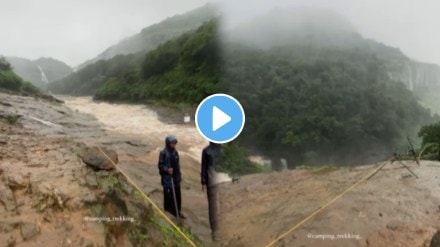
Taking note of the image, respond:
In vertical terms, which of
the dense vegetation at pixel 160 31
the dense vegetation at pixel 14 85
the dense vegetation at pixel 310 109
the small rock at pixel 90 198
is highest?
the dense vegetation at pixel 160 31

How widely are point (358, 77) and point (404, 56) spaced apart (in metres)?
34.1

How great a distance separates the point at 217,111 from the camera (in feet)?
21.5

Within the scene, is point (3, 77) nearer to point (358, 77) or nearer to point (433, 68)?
point (358, 77)

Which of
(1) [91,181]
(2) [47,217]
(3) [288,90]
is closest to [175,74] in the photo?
(3) [288,90]

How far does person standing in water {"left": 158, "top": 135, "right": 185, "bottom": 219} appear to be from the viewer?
7585mm

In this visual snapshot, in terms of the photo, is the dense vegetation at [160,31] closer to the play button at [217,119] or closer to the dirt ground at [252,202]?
the dirt ground at [252,202]

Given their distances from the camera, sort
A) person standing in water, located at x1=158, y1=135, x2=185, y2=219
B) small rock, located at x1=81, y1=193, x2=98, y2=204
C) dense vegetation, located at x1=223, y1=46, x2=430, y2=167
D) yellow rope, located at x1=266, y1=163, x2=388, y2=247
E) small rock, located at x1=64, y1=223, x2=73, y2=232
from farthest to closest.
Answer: dense vegetation, located at x1=223, y1=46, x2=430, y2=167 → yellow rope, located at x1=266, y1=163, x2=388, y2=247 → person standing in water, located at x1=158, y1=135, x2=185, y2=219 → small rock, located at x1=81, y1=193, x2=98, y2=204 → small rock, located at x1=64, y1=223, x2=73, y2=232

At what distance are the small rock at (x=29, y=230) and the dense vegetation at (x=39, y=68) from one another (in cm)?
5596

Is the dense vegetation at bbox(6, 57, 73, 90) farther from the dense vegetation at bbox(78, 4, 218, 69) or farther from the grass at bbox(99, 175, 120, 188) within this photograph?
the grass at bbox(99, 175, 120, 188)

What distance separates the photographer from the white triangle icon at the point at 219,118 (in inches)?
258

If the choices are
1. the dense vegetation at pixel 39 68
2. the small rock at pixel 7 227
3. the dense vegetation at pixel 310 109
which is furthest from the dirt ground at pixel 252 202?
the dense vegetation at pixel 39 68

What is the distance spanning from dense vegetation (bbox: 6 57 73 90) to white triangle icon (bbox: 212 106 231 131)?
55251 mm

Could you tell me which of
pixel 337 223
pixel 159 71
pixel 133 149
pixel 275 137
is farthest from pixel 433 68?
pixel 337 223

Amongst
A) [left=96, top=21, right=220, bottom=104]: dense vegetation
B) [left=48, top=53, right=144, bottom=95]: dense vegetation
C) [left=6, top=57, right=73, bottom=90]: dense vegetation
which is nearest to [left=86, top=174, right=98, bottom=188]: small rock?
[left=96, top=21, right=220, bottom=104]: dense vegetation
